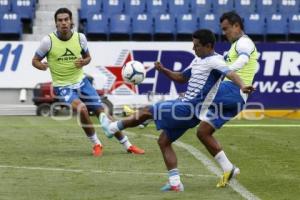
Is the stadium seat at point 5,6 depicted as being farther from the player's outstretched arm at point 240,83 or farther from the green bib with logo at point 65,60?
the player's outstretched arm at point 240,83

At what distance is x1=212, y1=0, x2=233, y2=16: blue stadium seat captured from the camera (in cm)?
2781

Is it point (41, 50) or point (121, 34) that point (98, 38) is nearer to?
point (121, 34)

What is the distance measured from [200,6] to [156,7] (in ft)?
5.00

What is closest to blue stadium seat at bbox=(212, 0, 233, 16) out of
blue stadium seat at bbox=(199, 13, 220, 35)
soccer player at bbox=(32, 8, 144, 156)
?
blue stadium seat at bbox=(199, 13, 220, 35)

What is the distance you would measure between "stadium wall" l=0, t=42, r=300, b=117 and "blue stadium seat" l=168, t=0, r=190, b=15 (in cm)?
293

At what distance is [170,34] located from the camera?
2695cm

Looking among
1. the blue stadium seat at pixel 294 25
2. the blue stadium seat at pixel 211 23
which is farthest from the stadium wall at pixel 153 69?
the blue stadium seat at pixel 294 25

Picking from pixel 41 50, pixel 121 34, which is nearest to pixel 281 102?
pixel 121 34

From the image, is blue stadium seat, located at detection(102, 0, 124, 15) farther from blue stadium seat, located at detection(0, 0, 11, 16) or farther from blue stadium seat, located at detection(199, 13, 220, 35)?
blue stadium seat, located at detection(0, 0, 11, 16)

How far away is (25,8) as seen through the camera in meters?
27.4

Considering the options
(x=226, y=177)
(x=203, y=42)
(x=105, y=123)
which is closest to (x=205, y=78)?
(x=203, y=42)

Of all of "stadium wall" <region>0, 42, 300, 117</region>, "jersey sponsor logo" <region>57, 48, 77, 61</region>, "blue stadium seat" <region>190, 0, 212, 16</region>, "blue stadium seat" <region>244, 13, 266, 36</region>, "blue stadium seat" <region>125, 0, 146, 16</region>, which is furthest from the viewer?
"blue stadium seat" <region>190, 0, 212, 16</region>

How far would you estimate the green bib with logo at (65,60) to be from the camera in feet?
40.4

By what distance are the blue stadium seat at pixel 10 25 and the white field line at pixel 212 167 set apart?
12.1 metres
